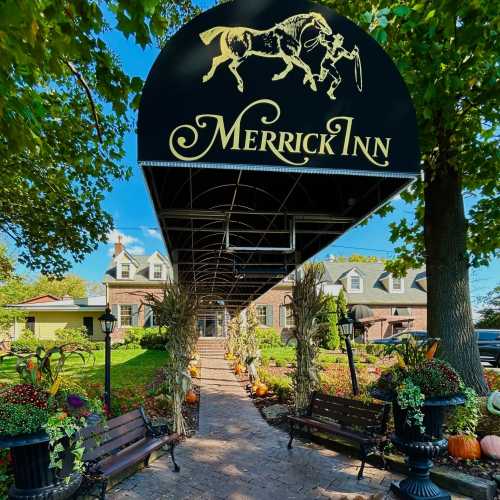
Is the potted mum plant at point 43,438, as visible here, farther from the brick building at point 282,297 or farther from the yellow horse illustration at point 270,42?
the brick building at point 282,297

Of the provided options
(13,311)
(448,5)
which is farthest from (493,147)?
(13,311)

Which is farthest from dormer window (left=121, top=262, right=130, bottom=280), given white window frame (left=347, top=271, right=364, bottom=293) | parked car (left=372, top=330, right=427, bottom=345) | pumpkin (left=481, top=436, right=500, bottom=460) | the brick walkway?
pumpkin (left=481, top=436, right=500, bottom=460)

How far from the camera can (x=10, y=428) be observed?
9.08ft

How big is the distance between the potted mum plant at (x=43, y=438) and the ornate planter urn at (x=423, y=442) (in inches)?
119

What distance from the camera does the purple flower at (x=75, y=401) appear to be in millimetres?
3117

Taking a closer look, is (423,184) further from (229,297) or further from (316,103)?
(229,297)

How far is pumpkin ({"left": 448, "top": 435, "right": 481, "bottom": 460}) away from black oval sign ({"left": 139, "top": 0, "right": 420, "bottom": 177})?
367 cm

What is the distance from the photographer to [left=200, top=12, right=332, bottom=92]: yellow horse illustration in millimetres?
3191

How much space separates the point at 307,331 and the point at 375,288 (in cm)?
2868

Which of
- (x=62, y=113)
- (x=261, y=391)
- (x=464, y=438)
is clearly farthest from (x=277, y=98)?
(x=261, y=391)

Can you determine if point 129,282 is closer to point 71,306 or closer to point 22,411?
point 71,306

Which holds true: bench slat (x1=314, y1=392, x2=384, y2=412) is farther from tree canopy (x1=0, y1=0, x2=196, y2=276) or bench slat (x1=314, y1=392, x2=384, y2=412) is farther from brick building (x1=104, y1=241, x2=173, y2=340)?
brick building (x1=104, y1=241, x2=173, y2=340)

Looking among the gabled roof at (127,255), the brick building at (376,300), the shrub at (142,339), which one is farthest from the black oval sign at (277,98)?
the gabled roof at (127,255)

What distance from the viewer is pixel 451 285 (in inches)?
269
